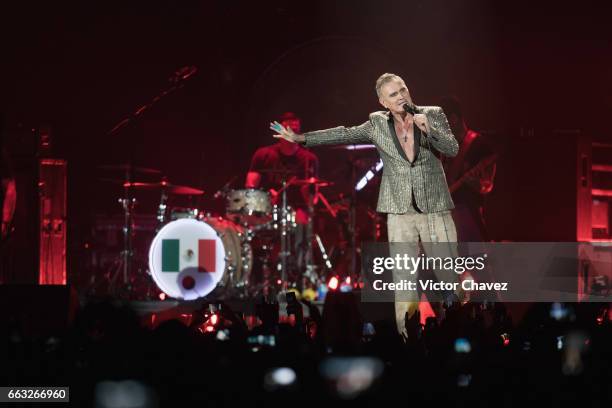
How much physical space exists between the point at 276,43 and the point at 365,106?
1.42m

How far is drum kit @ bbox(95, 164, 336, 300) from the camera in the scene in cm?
1108

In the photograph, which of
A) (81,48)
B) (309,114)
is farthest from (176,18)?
(309,114)

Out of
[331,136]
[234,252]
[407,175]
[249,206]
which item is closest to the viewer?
[407,175]

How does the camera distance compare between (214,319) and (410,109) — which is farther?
(410,109)

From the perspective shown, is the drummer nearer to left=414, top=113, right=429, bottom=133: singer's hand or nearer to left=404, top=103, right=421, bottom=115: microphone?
left=404, top=103, right=421, bottom=115: microphone

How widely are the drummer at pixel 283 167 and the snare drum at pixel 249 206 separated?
19 centimetres

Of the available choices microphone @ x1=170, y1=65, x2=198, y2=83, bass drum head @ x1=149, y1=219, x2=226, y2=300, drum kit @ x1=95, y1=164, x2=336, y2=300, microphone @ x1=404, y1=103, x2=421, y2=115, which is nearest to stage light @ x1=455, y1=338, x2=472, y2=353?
microphone @ x1=404, y1=103, x2=421, y2=115

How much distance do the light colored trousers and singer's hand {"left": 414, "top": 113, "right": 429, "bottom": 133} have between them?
→ 743 millimetres

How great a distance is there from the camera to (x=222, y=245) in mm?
11281

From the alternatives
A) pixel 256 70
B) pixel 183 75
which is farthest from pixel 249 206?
pixel 256 70

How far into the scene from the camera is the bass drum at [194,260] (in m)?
11.2

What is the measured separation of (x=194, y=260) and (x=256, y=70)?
2981mm

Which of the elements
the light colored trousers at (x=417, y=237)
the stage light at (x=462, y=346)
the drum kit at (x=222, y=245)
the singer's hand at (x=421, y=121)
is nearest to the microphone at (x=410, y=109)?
the singer's hand at (x=421, y=121)

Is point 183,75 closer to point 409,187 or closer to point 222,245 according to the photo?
point 222,245
